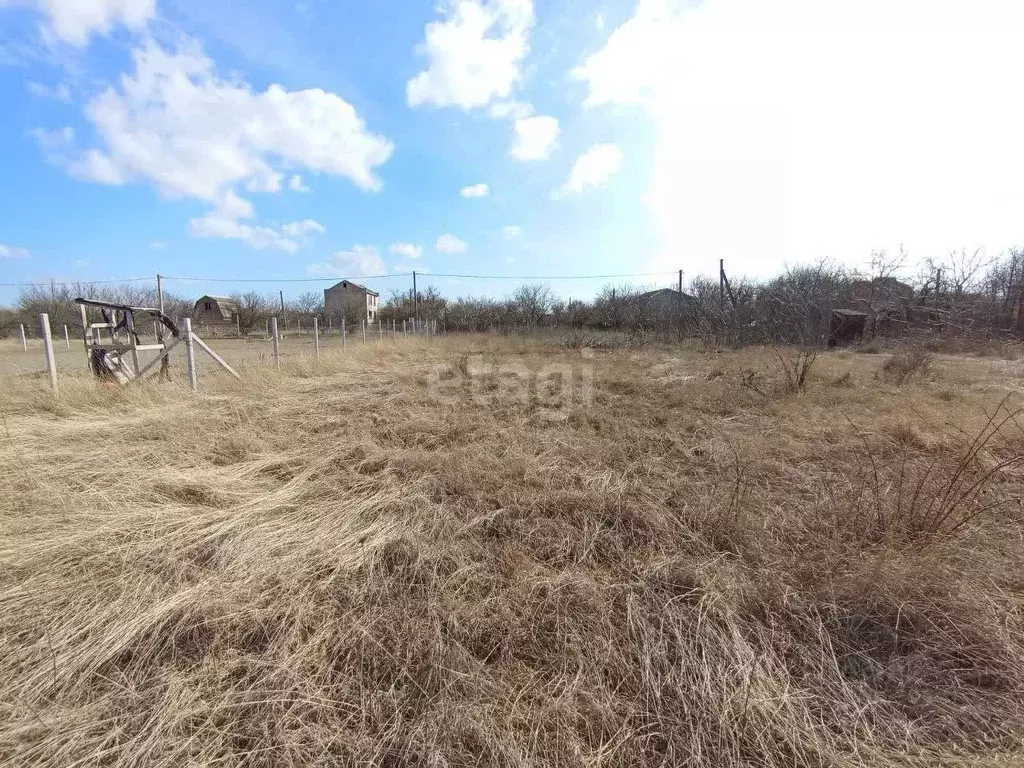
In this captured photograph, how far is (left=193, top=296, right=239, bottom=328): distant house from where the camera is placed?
36.1m

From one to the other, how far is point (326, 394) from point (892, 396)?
945cm

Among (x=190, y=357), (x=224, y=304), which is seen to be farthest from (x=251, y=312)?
(x=190, y=357)

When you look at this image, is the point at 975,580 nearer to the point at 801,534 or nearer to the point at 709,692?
the point at 801,534

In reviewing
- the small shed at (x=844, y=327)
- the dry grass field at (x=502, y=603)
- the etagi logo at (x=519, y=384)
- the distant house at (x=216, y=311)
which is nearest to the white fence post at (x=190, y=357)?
the dry grass field at (x=502, y=603)

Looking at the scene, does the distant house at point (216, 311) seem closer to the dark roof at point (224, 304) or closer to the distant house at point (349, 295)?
the dark roof at point (224, 304)

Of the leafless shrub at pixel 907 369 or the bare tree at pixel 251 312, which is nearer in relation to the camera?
the leafless shrub at pixel 907 369

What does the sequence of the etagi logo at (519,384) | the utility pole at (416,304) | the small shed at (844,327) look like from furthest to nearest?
the utility pole at (416,304) → the small shed at (844,327) → the etagi logo at (519,384)

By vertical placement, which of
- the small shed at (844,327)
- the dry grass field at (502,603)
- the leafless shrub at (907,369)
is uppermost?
the small shed at (844,327)

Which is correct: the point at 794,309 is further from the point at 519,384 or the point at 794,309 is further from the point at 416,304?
the point at 416,304

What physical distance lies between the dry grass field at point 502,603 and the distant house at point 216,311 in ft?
126

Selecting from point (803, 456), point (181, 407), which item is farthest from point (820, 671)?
point (181, 407)

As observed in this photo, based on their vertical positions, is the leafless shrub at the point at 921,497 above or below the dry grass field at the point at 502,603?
above

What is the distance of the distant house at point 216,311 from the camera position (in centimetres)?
3606

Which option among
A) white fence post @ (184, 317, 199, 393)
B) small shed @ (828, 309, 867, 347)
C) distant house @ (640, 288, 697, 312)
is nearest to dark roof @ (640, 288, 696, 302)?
distant house @ (640, 288, 697, 312)
